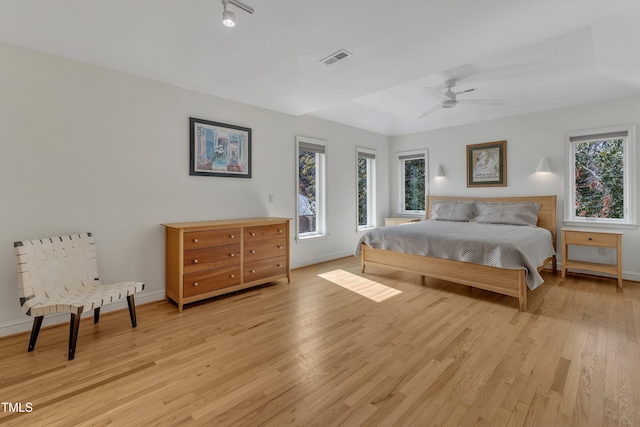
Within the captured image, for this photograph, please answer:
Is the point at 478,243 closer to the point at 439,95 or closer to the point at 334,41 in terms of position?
the point at 439,95

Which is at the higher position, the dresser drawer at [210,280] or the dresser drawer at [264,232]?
the dresser drawer at [264,232]

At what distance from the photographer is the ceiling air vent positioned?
266cm

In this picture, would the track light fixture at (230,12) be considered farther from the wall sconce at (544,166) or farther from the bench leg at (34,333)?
the wall sconce at (544,166)

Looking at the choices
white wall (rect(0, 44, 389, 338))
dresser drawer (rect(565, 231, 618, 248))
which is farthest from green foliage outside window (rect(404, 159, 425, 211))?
white wall (rect(0, 44, 389, 338))

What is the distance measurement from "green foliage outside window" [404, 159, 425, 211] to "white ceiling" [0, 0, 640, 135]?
7.62ft

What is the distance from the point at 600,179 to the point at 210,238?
5.29 m

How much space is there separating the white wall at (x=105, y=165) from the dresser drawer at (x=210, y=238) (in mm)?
504

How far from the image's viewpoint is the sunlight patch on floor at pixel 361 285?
11.2ft

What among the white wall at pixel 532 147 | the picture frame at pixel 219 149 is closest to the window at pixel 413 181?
the white wall at pixel 532 147

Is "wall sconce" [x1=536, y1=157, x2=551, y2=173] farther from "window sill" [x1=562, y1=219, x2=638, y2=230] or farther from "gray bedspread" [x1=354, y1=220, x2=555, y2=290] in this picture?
"gray bedspread" [x1=354, y1=220, x2=555, y2=290]

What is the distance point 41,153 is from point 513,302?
4717mm

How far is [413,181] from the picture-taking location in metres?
6.23

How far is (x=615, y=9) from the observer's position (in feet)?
6.95

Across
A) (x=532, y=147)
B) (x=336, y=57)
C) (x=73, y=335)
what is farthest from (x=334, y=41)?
(x=532, y=147)
